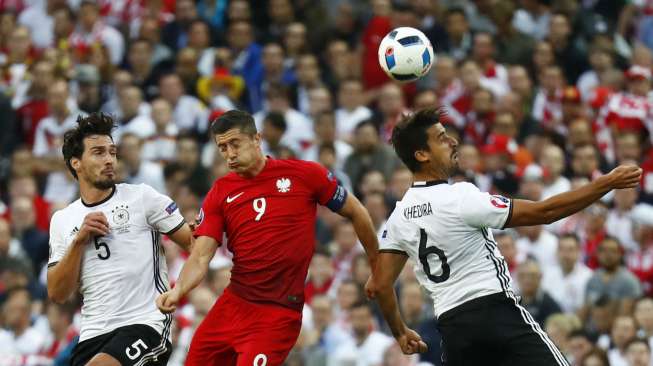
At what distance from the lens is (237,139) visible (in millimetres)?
9805

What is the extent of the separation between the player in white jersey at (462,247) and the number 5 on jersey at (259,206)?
932mm

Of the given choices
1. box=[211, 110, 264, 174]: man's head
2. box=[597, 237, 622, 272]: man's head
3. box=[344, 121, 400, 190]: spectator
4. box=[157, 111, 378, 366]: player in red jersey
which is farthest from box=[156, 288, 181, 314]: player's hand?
box=[344, 121, 400, 190]: spectator

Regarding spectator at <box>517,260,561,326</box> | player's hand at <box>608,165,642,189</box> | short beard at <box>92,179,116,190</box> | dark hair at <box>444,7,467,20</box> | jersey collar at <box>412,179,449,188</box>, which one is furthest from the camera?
dark hair at <box>444,7,467,20</box>

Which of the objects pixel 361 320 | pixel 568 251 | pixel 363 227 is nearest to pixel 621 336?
pixel 568 251

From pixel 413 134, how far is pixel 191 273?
179 cm

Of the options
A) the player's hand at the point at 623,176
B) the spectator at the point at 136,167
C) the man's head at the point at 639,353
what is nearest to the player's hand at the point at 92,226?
the player's hand at the point at 623,176

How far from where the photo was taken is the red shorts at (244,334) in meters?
9.74

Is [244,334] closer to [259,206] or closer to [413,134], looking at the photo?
[259,206]

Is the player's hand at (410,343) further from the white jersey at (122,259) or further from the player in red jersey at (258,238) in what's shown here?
the white jersey at (122,259)

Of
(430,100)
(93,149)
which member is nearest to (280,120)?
(430,100)

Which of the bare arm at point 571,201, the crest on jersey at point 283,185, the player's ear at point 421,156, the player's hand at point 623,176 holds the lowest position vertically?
the bare arm at point 571,201

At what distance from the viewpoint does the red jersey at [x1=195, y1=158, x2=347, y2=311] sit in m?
9.88

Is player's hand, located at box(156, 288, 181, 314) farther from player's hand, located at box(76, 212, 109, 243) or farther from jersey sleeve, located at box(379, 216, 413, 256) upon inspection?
jersey sleeve, located at box(379, 216, 413, 256)

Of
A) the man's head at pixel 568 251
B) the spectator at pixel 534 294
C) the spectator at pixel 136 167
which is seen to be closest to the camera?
the spectator at pixel 534 294
